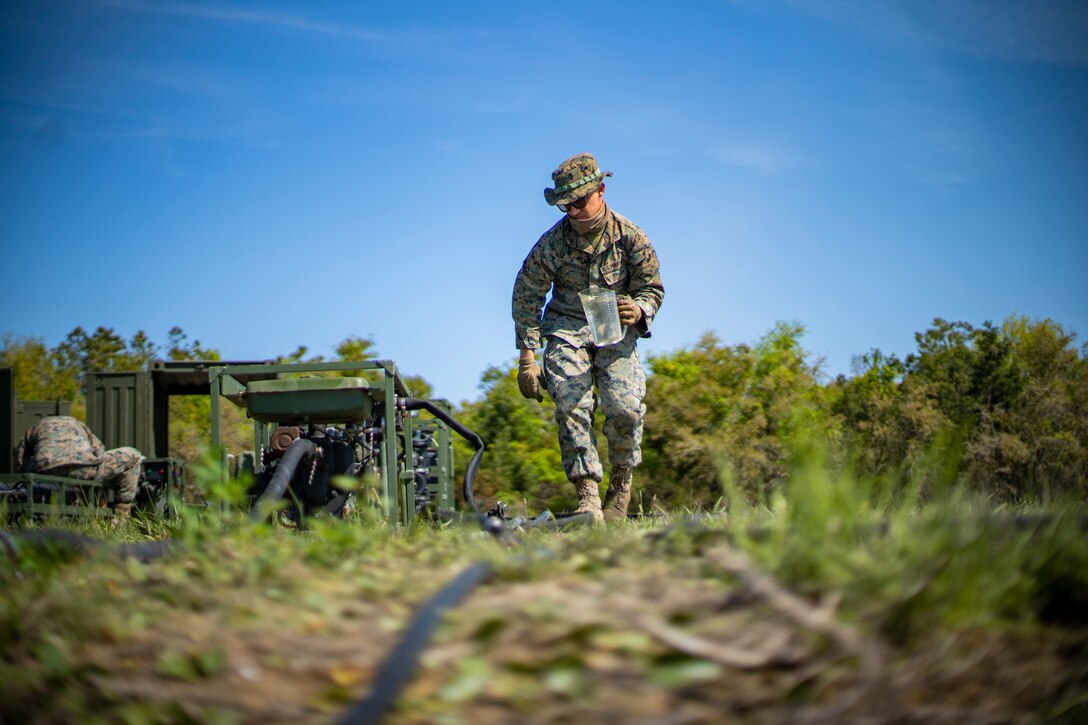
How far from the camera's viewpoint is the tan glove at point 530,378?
7.68 metres

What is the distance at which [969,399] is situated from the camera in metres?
15.8

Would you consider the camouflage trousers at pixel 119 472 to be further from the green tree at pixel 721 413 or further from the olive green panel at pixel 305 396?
the green tree at pixel 721 413

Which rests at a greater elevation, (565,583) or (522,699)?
(565,583)

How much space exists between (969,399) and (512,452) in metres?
6.50

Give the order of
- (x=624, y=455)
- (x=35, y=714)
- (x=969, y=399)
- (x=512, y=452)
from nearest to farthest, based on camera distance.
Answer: (x=35, y=714)
(x=624, y=455)
(x=512, y=452)
(x=969, y=399)

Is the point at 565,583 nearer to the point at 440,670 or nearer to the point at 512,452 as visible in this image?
the point at 440,670

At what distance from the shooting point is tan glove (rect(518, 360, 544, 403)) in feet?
25.2

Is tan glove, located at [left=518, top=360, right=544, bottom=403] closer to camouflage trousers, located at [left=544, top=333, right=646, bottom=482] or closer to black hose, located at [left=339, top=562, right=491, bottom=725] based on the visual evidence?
camouflage trousers, located at [left=544, top=333, right=646, bottom=482]

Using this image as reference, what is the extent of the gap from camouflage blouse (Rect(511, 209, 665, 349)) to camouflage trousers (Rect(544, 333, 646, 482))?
0.15 m

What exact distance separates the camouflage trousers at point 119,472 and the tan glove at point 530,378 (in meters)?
5.11

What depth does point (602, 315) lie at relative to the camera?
7672 mm

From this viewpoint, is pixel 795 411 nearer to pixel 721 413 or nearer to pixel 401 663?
pixel 721 413

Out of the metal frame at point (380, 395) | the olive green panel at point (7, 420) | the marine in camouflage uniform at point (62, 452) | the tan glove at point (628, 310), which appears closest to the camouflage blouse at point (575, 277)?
the tan glove at point (628, 310)

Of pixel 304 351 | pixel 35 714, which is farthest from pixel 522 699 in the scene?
pixel 304 351
